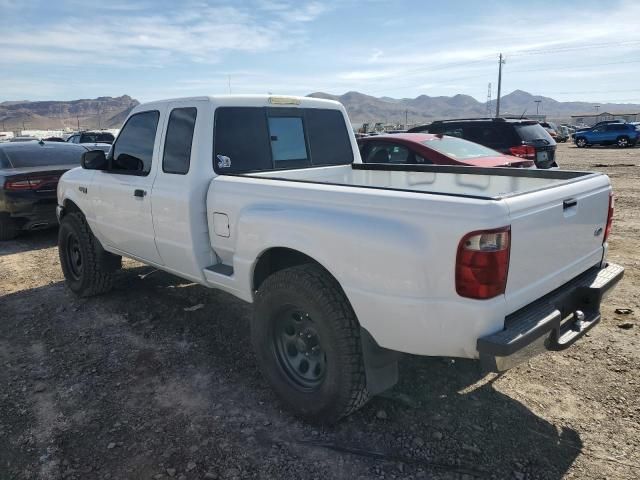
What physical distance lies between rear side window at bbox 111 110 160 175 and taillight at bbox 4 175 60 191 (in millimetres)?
4013

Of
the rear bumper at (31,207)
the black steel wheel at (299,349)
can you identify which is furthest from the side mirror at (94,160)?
the rear bumper at (31,207)

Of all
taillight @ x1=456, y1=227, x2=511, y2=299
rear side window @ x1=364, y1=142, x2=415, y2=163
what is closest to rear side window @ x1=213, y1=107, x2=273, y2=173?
taillight @ x1=456, y1=227, x2=511, y2=299

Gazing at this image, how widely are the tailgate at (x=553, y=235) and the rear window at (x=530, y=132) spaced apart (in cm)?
714

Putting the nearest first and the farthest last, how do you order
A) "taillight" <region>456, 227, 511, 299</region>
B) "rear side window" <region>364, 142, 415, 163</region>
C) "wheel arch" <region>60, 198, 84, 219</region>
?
"taillight" <region>456, 227, 511, 299</region>, "wheel arch" <region>60, 198, 84, 219</region>, "rear side window" <region>364, 142, 415, 163</region>

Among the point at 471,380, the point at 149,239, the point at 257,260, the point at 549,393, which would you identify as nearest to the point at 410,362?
the point at 471,380

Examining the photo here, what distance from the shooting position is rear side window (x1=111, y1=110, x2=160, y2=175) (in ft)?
14.3

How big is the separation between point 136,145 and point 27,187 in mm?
4522

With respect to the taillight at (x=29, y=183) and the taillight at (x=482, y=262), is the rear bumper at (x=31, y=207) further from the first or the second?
the taillight at (x=482, y=262)

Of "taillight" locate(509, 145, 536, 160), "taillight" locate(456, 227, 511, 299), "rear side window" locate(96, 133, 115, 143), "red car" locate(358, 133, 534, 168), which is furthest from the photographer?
"rear side window" locate(96, 133, 115, 143)

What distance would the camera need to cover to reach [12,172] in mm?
8078

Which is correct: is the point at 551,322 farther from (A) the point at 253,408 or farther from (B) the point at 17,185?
(B) the point at 17,185

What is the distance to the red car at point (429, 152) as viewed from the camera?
7.37 m

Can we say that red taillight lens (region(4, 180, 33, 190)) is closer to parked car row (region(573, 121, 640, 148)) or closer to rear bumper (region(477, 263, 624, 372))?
rear bumper (region(477, 263, 624, 372))

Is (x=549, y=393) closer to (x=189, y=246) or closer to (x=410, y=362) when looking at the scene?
(x=410, y=362)
